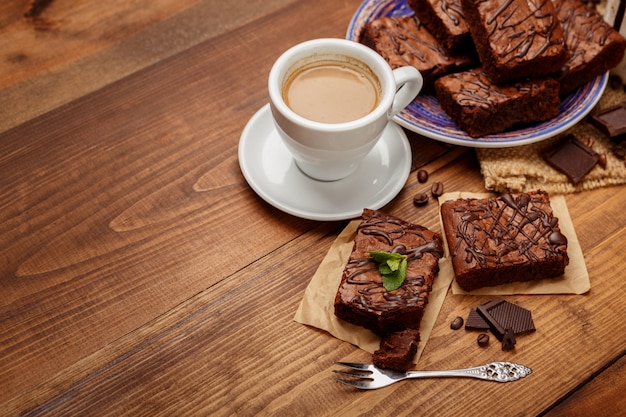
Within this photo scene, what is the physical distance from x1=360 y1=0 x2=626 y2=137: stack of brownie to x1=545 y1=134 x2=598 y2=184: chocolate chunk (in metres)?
0.11

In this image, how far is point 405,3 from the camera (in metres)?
2.37

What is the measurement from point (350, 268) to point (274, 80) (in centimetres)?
55

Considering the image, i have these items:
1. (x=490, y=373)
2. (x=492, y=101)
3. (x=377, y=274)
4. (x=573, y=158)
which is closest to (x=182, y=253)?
(x=377, y=274)

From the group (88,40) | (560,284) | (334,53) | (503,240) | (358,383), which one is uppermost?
(334,53)

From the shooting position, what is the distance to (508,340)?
1.70 metres

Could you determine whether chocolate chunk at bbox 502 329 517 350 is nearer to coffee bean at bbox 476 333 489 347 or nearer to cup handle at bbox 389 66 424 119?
coffee bean at bbox 476 333 489 347

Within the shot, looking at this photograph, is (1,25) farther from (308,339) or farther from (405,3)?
(308,339)

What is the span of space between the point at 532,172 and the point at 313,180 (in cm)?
68

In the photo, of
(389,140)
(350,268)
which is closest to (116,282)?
(350,268)

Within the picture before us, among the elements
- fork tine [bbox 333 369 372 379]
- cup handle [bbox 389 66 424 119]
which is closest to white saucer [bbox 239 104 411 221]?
cup handle [bbox 389 66 424 119]

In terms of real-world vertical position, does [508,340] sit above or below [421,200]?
below

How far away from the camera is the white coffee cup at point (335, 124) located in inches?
67.9

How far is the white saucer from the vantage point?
74.9 inches

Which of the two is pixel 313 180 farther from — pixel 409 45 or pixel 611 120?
pixel 611 120
